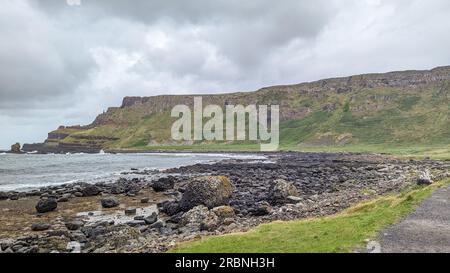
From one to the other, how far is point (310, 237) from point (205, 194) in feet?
61.9

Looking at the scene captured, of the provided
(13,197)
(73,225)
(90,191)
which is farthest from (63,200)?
(73,225)

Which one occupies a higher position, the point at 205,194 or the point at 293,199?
the point at 205,194

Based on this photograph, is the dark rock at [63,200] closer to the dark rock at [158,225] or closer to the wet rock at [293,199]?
the dark rock at [158,225]

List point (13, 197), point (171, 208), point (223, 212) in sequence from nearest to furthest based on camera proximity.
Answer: point (223, 212) < point (171, 208) < point (13, 197)

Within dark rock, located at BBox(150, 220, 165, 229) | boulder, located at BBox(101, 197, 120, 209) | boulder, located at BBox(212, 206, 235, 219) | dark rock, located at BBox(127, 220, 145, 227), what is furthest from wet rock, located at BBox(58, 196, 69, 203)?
boulder, located at BBox(212, 206, 235, 219)

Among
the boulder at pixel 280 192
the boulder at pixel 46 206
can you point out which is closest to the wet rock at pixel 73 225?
the boulder at pixel 46 206

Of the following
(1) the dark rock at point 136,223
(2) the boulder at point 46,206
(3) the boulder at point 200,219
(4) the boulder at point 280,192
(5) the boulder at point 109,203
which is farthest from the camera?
(5) the boulder at point 109,203

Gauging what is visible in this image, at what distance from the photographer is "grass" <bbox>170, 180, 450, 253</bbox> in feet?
57.7

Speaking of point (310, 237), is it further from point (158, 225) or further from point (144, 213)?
point (144, 213)

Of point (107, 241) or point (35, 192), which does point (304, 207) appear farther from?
point (35, 192)

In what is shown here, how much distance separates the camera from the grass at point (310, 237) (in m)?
17.6

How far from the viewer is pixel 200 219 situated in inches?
1235

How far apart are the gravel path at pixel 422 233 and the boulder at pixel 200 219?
12.7 m
